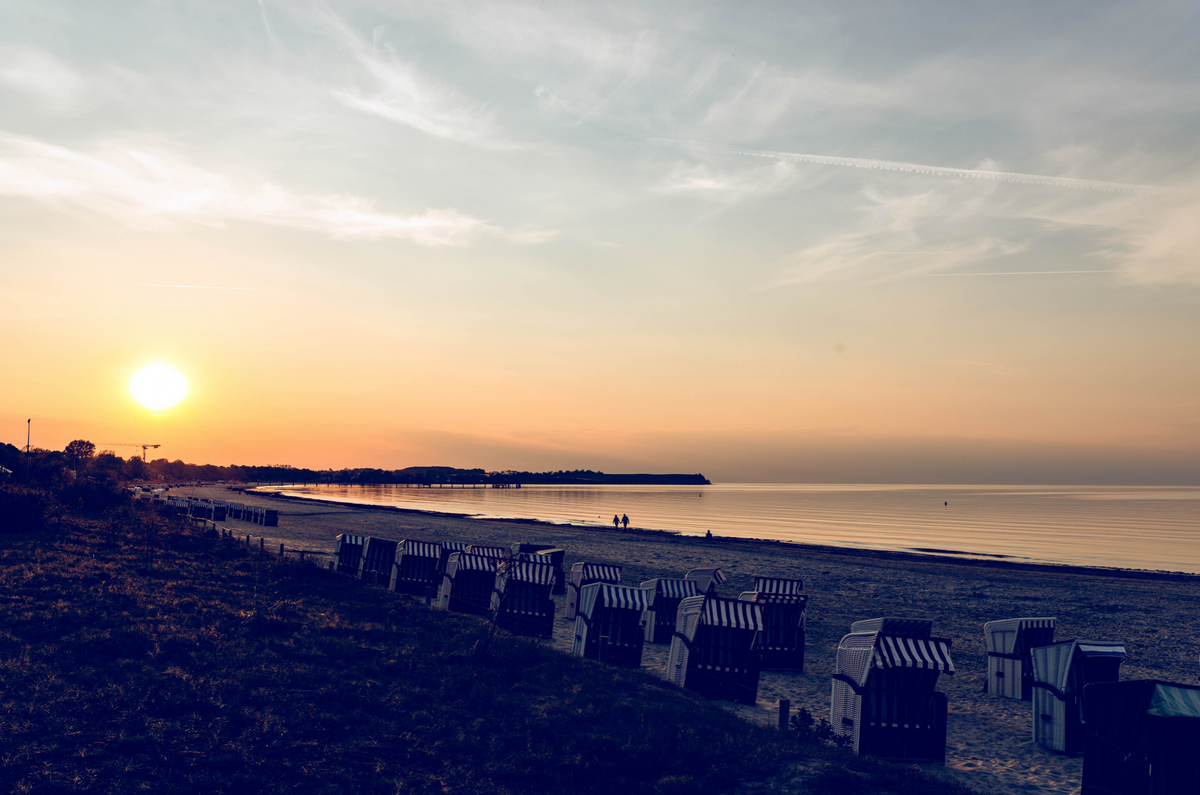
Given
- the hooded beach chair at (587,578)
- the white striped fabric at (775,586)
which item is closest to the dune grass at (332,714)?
the hooded beach chair at (587,578)

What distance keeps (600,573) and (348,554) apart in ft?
35.6

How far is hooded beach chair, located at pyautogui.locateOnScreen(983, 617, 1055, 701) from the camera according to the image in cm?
1539

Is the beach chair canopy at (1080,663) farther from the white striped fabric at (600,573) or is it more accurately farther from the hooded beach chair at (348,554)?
the hooded beach chair at (348,554)

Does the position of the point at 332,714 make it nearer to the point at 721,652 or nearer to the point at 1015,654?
the point at 721,652

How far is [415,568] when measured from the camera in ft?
82.7

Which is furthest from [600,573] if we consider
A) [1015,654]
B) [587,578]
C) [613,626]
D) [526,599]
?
[1015,654]

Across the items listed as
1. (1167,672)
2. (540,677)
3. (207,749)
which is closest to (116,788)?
(207,749)

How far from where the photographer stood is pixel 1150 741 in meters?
8.73

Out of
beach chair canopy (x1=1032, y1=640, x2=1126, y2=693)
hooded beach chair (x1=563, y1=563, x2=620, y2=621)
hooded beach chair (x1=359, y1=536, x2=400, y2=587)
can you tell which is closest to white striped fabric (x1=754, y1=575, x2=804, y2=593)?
hooded beach chair (x1=563, y1=563, x2=620, y2=621)

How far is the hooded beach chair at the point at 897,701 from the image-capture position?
11422 mm

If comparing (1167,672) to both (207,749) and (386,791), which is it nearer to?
(386,791)

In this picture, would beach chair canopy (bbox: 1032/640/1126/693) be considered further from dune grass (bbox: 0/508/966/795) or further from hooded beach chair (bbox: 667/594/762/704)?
hooded beach chair (bbox: 667/594/762/704)

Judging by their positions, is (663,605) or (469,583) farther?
(469,583)

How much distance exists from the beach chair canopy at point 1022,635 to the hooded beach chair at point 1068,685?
134 inches
